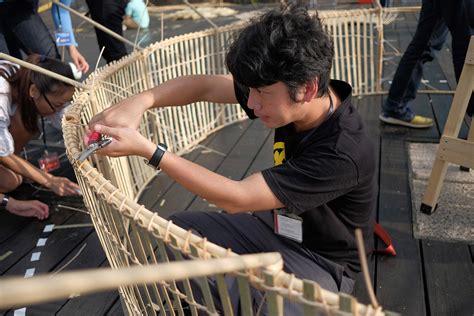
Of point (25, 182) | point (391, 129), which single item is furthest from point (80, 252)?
point (391, 129)

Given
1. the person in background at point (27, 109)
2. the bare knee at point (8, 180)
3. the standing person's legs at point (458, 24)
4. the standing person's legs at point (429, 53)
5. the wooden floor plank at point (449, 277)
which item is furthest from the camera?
the standing person's legs at point (429, 53)

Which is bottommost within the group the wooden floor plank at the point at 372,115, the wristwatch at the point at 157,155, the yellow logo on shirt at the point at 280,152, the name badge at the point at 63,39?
the wooden floor plank at the point at 372,115

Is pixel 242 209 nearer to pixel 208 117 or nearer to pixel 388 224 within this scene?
pixel 388 224

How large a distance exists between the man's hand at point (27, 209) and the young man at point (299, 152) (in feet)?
3.67

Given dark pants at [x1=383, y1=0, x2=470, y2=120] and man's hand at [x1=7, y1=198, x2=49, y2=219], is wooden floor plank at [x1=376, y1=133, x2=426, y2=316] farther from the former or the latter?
man's hand at [x1=7, y1=198, x2=49, y2=219]

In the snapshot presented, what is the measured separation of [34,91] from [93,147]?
3.95 ft

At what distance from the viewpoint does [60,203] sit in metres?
2.34

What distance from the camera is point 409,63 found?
9.19ft

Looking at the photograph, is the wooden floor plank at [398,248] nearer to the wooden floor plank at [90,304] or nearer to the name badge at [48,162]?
the wooden floor plank at [90,304]

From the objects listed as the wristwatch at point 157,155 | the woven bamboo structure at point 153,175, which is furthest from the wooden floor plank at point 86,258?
the wristwatch at point 157,155

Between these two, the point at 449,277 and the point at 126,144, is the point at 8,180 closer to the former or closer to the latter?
the point at 126,144

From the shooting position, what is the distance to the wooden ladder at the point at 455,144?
1.78m

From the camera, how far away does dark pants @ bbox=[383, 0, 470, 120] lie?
226cm

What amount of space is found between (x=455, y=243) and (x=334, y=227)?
0.87 m
